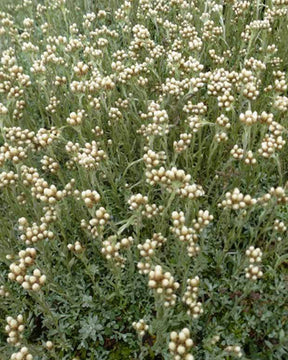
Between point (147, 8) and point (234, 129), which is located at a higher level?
point (147, 8)

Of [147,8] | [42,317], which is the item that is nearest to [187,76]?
[147,8]

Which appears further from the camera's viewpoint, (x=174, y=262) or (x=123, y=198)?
(x=123, y=198)

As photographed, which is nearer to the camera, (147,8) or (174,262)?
(174,262)

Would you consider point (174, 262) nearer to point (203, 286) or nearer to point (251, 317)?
point (203, 286)

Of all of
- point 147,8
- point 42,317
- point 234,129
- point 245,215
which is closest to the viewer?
point 245,215

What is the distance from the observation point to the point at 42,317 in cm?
285

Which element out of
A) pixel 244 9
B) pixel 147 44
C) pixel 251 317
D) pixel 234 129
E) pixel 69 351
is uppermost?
pixel 244 9

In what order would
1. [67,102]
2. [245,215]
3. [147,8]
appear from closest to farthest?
1. [245,215]
2. [67,102]
3. [147,8]

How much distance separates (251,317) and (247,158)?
120 cm

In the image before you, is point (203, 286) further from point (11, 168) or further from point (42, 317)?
point (11, 168)

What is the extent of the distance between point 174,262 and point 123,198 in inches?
34.4

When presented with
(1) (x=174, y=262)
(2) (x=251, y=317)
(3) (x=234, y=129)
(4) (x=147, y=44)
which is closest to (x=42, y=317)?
(1) (x=174, y=262)

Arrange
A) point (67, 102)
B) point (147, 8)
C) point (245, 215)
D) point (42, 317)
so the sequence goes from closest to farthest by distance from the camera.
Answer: point (245, 215)
point (42, 317)
point (67, 102)
point (147, 8)

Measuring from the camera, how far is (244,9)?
4.30 meters
